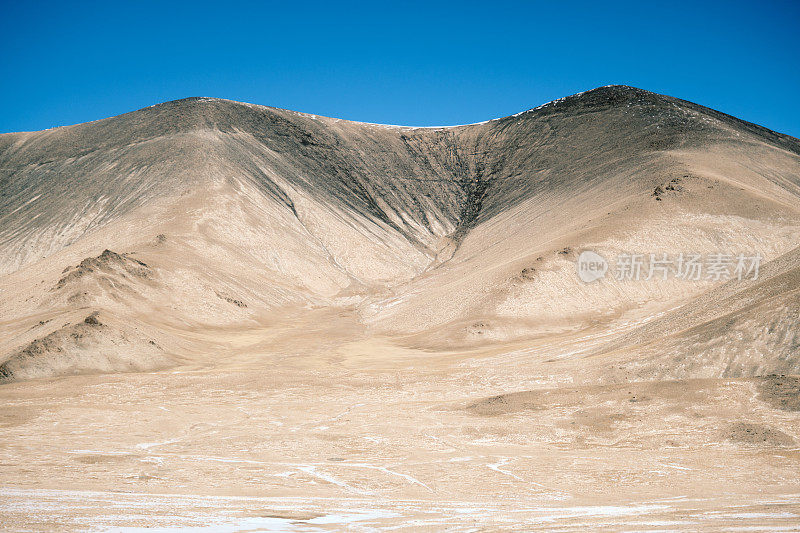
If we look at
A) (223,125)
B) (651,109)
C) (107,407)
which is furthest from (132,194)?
(651,109)

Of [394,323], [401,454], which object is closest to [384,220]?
[394,323]

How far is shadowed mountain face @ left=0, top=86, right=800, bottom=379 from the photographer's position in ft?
138

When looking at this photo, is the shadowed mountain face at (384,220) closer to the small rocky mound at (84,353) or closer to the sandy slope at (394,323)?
the small rocky mound at (84,353)

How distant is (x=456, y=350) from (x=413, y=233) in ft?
162

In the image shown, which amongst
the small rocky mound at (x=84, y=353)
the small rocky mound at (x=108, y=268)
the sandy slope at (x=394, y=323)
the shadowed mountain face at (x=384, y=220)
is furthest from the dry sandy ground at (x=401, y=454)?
the small rocky mound at (x=108, y=268)

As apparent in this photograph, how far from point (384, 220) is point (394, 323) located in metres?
41.3

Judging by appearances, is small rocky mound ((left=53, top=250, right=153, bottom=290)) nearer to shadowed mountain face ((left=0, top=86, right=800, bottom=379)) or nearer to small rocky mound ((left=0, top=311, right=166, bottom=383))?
shadowed mountain face ((left=0, top=86, right=800, bottom=379))

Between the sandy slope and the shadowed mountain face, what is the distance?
0.31 m

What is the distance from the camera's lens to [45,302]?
42219mm

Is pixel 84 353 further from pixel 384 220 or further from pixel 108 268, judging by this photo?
pixel 384 220

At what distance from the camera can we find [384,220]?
8781 cm

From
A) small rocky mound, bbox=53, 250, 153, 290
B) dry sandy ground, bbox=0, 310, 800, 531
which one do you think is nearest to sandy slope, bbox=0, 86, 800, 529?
dry sandy ground, bbox=0, 310, 800, 531

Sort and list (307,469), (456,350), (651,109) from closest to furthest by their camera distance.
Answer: (307,469)
(456,350)
(651,109)

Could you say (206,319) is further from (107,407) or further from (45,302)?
(107,407)
